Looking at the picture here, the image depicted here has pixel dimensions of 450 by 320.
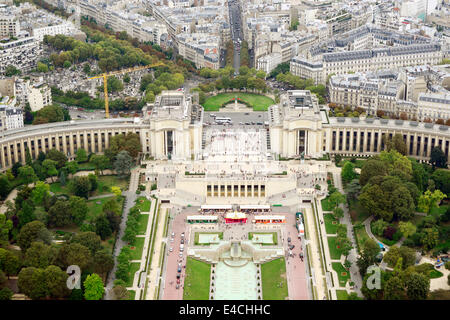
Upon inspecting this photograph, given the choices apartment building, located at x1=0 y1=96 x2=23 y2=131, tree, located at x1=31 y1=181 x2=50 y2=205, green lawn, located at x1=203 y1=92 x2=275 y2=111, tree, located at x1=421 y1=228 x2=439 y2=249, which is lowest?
tree, located at x1=421 y1=228 x2=439 y2=249

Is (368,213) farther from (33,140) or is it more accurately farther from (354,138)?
(33,140)

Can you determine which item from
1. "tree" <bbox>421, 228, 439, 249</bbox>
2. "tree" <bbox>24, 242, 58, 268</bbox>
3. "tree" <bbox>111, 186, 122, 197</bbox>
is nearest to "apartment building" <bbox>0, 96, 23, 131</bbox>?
"tree" <bbox>111, 186, 122, 197</bbox>

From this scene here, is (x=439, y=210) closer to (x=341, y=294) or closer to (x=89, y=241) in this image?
(x=341, y=294)

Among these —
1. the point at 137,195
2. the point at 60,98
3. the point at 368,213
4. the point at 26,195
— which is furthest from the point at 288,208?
the point at 60,98

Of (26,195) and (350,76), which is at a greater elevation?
(350,76)

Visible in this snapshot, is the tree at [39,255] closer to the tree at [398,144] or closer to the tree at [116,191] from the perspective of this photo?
the tree at [116,191]

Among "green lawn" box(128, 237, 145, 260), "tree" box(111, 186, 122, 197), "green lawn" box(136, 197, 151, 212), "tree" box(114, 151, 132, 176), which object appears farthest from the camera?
"tree" box(114, 151, 132, 176)

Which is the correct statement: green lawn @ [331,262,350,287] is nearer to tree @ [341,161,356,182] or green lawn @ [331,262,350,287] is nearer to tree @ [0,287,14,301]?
tree @ [341,161,356,182]
